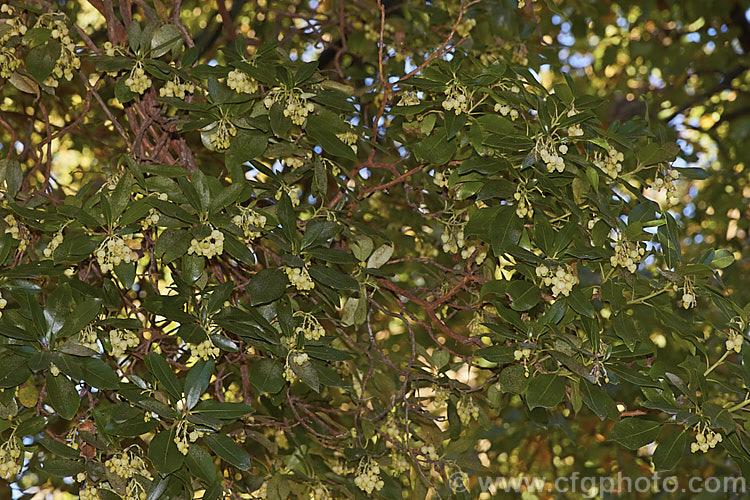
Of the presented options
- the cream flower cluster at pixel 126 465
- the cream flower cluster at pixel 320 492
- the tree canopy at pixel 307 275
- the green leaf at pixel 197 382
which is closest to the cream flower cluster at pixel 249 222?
the tree canopy at pixel 307 275

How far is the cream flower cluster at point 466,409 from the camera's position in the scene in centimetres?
166

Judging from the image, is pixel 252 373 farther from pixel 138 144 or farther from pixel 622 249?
pixel 622 249

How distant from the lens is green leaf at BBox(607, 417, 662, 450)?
49.6 inches

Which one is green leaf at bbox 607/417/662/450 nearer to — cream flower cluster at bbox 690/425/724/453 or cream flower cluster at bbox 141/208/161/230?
cream flower cluster at bbox 690/425/724/453

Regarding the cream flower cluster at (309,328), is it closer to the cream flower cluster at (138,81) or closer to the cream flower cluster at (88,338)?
the cream flower cluster at (88,338)

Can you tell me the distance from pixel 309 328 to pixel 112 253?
35 cm

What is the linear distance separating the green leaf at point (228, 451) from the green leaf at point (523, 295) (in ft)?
1.60

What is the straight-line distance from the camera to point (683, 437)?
1.26 m

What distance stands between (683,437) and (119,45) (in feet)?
→ 4.15

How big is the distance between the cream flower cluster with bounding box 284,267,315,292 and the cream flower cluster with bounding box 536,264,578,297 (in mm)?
373

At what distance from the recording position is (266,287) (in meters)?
1.24

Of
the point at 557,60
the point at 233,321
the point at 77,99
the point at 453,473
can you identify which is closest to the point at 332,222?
the point at 233,321

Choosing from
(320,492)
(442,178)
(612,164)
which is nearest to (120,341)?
(320,492)

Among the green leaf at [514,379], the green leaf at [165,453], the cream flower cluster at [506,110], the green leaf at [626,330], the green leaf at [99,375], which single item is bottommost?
the green leaf at [165,453]
